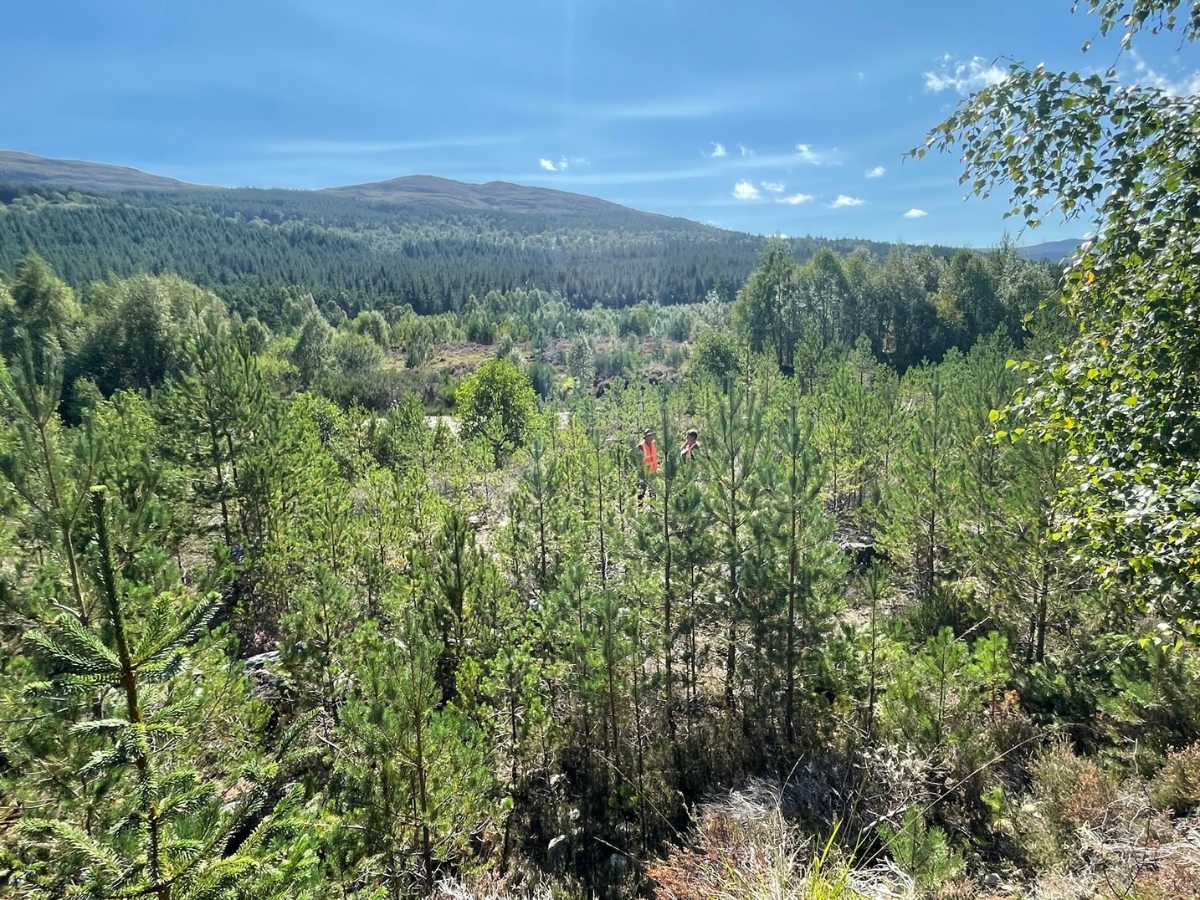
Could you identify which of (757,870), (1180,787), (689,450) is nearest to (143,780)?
(757,870)

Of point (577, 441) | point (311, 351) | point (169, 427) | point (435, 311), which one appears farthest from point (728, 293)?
point (169, 427)

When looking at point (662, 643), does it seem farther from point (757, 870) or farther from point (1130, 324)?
point (1130, 324)

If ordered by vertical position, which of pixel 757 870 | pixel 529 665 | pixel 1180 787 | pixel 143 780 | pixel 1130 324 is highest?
pixel 1130 324

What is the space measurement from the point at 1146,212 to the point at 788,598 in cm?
777

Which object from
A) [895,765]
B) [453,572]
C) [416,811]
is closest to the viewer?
[416,811]

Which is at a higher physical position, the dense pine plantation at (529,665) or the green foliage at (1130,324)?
the green foliage at (1130,324)

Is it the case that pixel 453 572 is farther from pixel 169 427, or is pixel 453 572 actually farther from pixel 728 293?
pixel 728 293

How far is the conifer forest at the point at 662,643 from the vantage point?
325cm

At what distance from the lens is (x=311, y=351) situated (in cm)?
5231

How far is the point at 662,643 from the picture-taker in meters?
10.4

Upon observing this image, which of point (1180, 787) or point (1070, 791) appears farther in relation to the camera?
point (1070, 791)

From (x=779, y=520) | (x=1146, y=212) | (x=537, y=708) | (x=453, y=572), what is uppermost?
(x=1146, y=212)

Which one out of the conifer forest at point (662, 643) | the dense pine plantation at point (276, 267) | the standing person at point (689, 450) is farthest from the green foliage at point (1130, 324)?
the dense pine plantation at point (276, 267)

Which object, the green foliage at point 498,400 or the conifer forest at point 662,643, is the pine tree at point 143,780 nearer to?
the conifer forest at point 662,643
